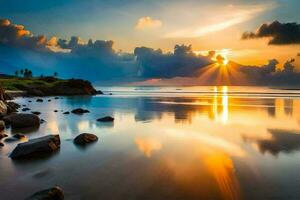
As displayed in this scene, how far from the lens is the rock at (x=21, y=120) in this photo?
1156 inches

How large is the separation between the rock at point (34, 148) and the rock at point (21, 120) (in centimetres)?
1243

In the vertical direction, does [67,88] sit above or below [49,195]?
below

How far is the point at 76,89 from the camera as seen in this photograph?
500 ft

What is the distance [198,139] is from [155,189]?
11.8 m

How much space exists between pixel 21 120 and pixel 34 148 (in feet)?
46.2

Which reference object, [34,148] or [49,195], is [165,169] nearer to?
[49,195]

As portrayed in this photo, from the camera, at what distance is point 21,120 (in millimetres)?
→ 29703

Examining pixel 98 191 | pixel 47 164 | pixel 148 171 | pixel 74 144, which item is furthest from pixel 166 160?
pixel 74 144

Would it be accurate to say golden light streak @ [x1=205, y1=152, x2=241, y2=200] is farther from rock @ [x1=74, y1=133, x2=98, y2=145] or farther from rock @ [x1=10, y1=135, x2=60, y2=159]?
rock @ [x1=10, y1=135, x2=60, y2=159]

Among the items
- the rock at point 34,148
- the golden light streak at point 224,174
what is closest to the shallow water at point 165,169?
the golden light streak at point 224,174

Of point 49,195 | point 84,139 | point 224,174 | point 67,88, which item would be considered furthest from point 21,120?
point 67,88

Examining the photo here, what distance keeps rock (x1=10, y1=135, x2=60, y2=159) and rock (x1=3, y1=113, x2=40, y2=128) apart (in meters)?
12.4

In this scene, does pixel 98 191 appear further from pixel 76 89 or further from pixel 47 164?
pixel 76 89

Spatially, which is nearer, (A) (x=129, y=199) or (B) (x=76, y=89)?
(A) (x=129, y=199)
